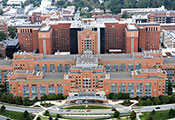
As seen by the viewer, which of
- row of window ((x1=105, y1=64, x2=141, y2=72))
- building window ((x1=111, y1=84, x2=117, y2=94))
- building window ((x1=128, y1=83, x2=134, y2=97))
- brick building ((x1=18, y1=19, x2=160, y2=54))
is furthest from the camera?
brick building ((x1=18, y1=19, x2=160, y2=54))

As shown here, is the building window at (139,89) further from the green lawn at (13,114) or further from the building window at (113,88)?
the green lawn at (13,114)

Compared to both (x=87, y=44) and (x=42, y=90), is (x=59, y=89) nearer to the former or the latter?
(x=42, y=90)

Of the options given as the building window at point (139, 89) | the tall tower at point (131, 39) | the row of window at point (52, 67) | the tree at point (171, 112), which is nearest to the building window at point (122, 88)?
the building window at point (139, 89)

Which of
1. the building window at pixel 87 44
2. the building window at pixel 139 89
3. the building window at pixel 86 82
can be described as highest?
the building window at pixel 87 44

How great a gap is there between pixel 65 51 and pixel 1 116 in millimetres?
64298

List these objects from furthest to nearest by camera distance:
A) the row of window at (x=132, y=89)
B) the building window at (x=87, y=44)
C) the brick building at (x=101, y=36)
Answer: the brick building at (x=101, y=36) → the building window at (x=87, y=44) → the row of window at (x=132, y=89)

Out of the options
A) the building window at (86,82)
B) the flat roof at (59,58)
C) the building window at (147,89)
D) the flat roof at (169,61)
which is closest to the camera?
the building window at (147,89)

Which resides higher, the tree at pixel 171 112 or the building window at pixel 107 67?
the building window at pixel 107 67

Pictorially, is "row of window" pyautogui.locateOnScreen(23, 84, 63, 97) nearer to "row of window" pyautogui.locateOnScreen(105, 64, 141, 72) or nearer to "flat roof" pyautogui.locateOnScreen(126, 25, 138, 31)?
"row of window" pyautogui.locateOnScreen(105, 64, 141, 72)

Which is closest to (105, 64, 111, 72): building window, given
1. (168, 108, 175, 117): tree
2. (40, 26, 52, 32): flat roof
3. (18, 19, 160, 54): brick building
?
(18, 19, 160, 54): brick building

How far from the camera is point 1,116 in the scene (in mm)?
111188

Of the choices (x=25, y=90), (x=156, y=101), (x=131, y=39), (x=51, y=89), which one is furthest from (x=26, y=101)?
(x=131, y=39)

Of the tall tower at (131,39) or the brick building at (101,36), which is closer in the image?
the tall tower at (131,39)

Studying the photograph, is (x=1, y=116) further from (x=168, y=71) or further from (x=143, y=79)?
(x=168, y=71)
